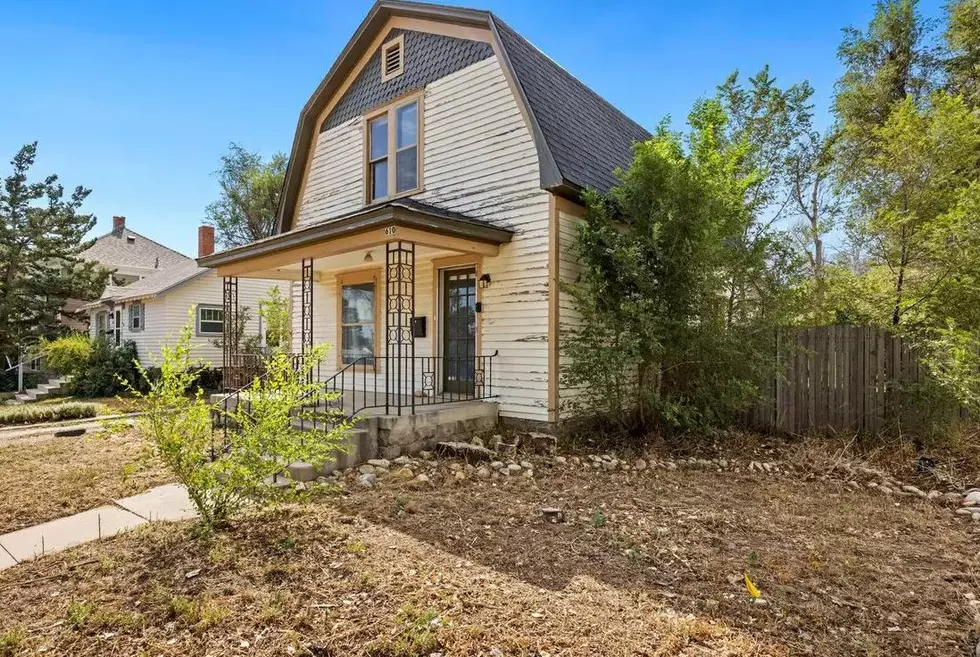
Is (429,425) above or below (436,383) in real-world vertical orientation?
below

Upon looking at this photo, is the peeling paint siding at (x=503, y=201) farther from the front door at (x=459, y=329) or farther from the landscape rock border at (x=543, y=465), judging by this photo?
the landscape rock border at (x=543, y=465)

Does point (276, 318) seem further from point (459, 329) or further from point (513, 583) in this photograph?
point (513, 583)

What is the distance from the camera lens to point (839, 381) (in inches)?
286

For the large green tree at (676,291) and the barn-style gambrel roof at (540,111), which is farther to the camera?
the barn-style gambrel roof at (540,111)

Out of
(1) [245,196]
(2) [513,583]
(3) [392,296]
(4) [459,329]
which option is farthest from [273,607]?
(1) [245,196]

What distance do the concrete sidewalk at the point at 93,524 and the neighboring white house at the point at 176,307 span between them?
13.2 m

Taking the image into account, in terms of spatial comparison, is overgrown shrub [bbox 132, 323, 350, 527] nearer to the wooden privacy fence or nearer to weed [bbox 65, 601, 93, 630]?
weed [bbox 65, 601, 93, 630]

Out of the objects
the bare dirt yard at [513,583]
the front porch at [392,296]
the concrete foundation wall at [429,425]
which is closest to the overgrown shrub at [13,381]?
the front porch at [392,296]

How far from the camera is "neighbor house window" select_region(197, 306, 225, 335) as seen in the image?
18062 mm

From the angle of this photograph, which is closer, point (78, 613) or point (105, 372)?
point (78, 613)

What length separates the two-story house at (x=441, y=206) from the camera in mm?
6966

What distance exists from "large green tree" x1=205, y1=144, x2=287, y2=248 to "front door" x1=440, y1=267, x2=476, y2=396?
18.6m

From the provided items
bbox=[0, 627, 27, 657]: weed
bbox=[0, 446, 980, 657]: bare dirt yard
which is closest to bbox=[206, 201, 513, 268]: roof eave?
bbox=[0, 446, 980, 657]: bare dirt yard

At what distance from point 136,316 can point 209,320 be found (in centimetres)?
297
